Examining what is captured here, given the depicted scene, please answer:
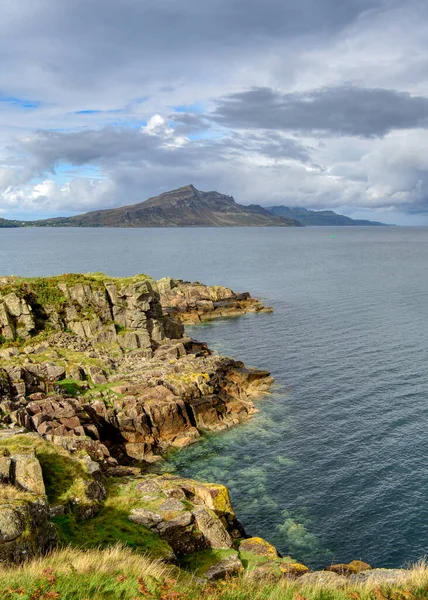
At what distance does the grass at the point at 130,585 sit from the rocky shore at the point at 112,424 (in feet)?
6.53

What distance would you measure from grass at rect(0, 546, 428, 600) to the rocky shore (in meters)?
1.99

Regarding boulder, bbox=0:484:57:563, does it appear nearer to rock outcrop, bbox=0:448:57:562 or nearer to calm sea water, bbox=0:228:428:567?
rock outcrop, bbox=0:448:57:562

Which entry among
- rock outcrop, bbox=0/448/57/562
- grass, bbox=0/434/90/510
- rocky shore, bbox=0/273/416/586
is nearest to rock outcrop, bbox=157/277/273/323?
rocky shore, bbox=0/273/416/586

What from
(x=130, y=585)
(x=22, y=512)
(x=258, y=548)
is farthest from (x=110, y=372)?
(x=130, y=585)

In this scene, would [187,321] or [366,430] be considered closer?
[366,430]

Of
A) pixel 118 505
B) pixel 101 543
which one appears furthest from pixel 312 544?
pixel 101 543

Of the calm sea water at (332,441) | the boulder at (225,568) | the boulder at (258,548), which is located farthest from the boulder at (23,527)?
the calm sea water at (332,441)

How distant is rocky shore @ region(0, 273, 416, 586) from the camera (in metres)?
23.2

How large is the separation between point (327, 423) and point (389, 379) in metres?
14.7

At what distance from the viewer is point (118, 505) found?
1057 inches

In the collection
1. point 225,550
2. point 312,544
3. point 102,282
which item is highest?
point 102,282

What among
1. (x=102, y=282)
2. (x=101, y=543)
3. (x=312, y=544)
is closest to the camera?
(x=101, y=543)

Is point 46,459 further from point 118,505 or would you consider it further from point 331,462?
point 331,462

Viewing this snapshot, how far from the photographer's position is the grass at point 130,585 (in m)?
15.5
